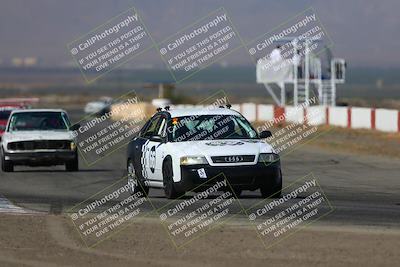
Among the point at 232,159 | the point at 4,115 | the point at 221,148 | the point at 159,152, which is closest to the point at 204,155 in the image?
the point at 221,148

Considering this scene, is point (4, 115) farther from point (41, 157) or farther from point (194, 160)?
point (194, 160)

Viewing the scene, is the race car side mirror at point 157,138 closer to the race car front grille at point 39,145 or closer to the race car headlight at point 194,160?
the race car headlight at point 194,160

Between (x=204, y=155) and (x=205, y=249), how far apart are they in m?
5.32

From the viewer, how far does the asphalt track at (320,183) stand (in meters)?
15.8

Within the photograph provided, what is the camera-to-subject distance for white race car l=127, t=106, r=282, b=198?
1697cm

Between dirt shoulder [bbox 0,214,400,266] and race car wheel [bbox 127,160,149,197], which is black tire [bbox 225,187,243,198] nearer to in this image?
race car wheel [bbox 127,160,149,197]

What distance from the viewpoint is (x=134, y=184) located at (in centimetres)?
1947

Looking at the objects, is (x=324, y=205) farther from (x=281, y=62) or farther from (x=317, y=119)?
(x=281, y=62)

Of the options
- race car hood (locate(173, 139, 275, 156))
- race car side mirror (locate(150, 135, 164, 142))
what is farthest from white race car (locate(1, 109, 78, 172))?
race car hood (locate(173, 139, 275, 156))

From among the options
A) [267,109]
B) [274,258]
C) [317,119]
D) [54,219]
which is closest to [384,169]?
[54,219]

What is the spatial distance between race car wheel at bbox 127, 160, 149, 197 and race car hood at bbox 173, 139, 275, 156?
1.82 meters

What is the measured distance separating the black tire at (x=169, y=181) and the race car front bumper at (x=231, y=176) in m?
0.25

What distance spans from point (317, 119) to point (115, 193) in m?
29.6

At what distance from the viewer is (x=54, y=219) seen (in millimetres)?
14703
